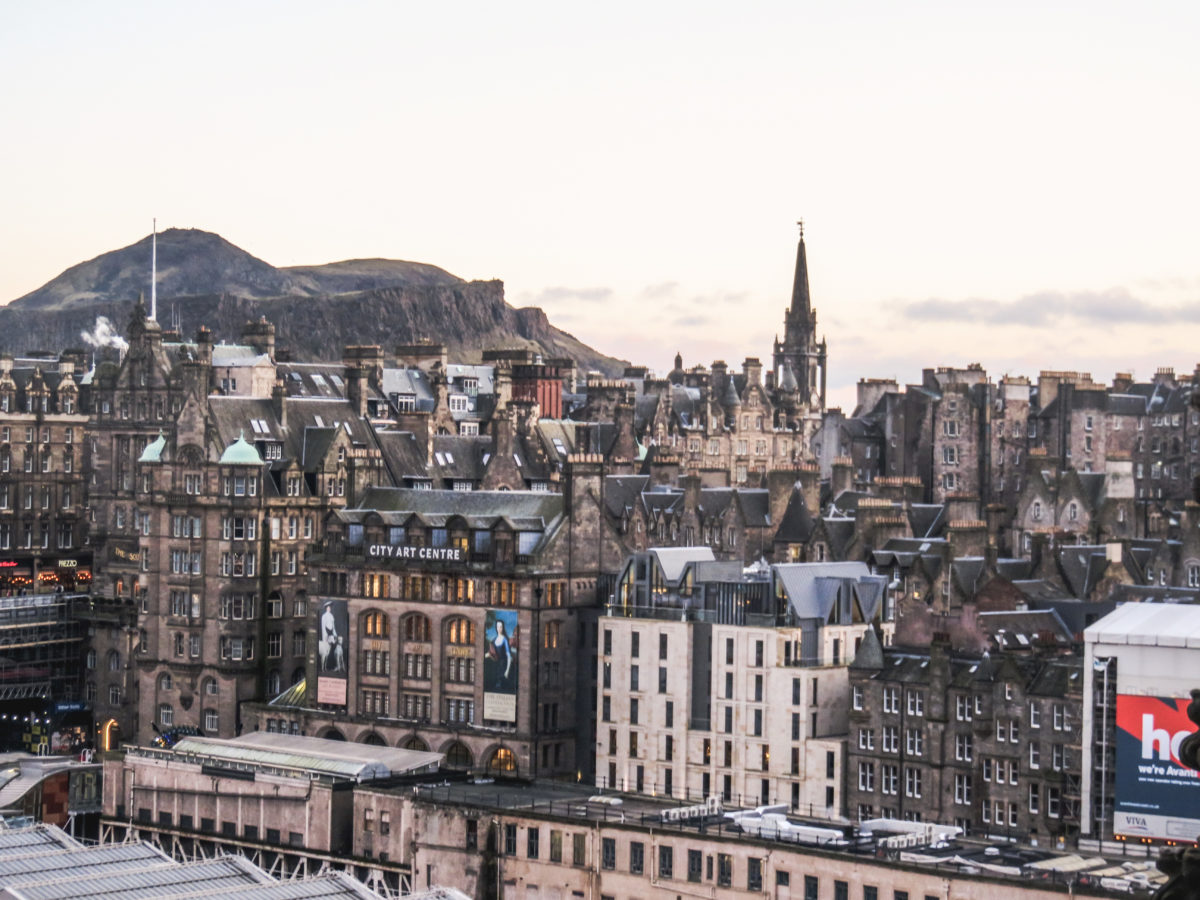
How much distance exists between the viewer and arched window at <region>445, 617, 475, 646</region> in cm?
12119

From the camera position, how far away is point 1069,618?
108875mm

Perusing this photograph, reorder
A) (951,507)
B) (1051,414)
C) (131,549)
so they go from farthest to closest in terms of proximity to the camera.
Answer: (1051,414) → (131,549) → (951,507)

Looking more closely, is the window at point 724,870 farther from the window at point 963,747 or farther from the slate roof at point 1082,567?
the slate roof at point 1082,567

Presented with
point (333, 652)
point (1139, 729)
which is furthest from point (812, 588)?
point (333, 652)

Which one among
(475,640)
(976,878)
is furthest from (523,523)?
(976,878)

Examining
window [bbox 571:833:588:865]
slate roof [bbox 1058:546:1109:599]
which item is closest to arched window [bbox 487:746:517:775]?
window [bbox 571:833:588:865]

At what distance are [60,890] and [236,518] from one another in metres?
55.8

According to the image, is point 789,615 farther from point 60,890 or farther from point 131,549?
point 131,549

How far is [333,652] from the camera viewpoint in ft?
416

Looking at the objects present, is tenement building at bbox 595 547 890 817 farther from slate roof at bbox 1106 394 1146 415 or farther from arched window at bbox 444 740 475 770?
slate roof at bbox 1106 394 1146 415

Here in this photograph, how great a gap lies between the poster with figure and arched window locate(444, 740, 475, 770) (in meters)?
2.48

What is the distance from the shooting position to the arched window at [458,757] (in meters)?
121

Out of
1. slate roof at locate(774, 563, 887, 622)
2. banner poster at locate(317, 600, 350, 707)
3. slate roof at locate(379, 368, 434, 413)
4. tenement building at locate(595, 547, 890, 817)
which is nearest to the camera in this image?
tenement building at locate(595, 547, 890, 817)

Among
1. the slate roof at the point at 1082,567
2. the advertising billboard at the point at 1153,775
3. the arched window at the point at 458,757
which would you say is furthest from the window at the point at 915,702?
the arched window at the point at 458,757
